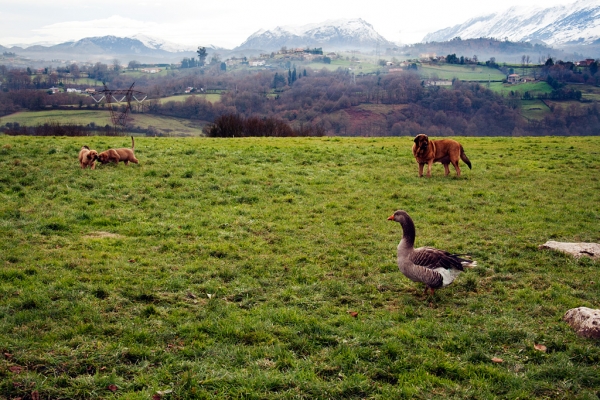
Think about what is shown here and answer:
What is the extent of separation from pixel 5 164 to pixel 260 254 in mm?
12684

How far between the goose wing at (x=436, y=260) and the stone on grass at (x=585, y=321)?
1861 mm

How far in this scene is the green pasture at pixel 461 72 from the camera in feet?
525

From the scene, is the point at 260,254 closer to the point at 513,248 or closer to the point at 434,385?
the point at 434,385

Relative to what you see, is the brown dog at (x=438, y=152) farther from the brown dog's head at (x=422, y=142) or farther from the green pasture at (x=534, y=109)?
the green pasture at (x=534, y=109)

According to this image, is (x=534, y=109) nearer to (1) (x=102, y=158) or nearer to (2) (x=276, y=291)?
(1) (x=102, y=158)

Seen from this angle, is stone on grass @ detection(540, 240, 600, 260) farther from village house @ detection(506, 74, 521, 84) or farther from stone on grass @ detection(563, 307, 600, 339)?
village house @ detection(506, 74, 521, 84)

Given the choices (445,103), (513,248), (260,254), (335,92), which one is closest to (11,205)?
(260,254)

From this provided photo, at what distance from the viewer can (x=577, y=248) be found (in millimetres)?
10555

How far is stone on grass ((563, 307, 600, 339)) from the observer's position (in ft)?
22.4

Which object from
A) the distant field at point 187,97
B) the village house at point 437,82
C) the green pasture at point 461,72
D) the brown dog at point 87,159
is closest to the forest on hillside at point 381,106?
the distant field at point 187,97

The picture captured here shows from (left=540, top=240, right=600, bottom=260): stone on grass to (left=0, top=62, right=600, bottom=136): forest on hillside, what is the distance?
214 feet

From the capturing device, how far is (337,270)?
388 inches

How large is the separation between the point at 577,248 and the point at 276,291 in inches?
291

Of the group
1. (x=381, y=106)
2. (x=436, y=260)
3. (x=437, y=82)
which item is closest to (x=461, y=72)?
(x=437, y=82)
